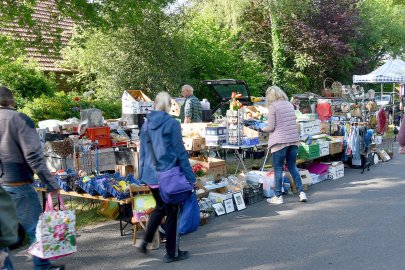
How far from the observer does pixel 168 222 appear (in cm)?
518

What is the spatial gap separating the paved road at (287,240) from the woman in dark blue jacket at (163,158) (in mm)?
337

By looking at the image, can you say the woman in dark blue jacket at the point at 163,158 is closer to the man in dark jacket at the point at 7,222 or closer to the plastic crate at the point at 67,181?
the plastic crate at the point at 67,181

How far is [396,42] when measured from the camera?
3164 cm

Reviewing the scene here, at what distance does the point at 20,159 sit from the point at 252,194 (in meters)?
4.43

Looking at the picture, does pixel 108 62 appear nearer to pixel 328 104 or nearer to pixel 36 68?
pixel 36 68

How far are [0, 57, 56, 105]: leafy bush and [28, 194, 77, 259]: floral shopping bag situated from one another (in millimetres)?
9556

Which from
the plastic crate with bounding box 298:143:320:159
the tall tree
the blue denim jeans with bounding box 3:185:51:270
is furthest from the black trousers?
the tall tree

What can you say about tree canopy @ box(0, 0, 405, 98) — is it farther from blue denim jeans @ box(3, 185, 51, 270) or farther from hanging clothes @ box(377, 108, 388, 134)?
blue denim jeans @ box(3, 185, 51, 270)

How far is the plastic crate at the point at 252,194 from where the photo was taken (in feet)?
26.2

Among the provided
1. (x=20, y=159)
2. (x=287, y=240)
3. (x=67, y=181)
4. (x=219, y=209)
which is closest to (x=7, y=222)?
(x=20, y=159)

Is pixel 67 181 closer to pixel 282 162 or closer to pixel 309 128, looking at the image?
pixel 282 162

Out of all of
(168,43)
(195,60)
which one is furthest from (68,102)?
(195,60)

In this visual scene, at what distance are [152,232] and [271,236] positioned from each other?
1.70m

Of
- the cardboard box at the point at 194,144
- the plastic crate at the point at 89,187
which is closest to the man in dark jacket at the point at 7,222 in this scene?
the plastic crate at the point at 89,187
